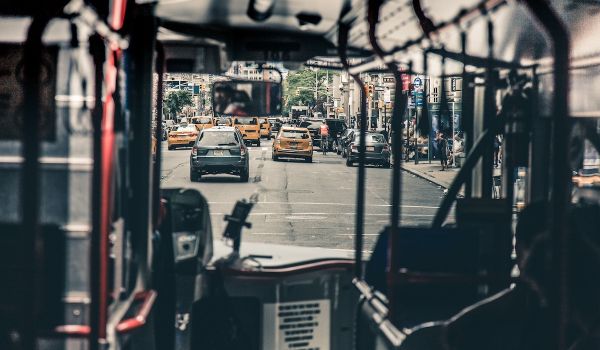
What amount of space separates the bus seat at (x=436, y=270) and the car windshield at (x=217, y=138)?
0.76m

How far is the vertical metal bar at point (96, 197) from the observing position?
251 cm

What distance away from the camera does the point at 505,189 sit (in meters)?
3.40

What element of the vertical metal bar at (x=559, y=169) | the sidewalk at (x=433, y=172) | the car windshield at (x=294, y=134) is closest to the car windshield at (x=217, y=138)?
the car windshield at (x=294, y=134)

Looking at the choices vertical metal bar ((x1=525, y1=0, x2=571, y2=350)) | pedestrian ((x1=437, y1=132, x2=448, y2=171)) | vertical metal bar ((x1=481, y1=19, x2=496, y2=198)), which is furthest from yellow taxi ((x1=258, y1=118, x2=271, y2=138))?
vertical metal bar ((x1=525, y1=0, x2=571, y2=350))

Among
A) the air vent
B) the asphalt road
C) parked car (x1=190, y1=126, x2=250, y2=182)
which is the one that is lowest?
the air vent

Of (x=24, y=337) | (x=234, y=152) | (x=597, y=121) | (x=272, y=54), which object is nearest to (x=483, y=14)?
(x=597, y=121)

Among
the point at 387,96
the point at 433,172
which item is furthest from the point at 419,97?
the point at 433,172

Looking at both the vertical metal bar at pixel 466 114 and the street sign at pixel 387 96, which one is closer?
the street sign at pixel 387 96

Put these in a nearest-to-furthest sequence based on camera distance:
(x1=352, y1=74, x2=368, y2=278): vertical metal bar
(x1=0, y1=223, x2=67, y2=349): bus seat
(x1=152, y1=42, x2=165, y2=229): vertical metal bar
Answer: (x1=0, y1=223, x2=67, y2=349): bus seat < (x1=152, y1=42, x2=165, y2=229): vertical metal bar < (x1=352, y1=74, x2=368, y2=278): vertical metal bar

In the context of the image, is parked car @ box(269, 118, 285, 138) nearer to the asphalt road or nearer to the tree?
the asphalt road

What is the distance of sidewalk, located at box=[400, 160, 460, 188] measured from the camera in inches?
130

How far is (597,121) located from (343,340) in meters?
1.28

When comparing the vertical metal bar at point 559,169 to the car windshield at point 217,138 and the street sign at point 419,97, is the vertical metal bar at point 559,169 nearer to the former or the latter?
the street sign at point 419,97

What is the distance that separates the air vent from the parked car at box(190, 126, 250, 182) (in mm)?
606
